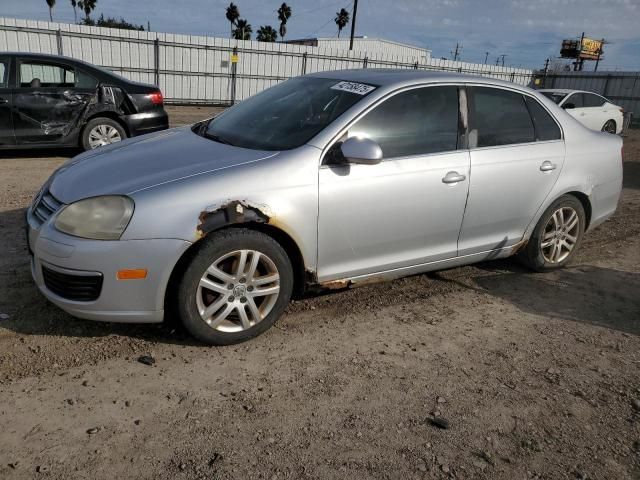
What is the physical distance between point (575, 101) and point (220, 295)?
1369 cm

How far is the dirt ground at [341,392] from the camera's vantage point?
93.0 inches

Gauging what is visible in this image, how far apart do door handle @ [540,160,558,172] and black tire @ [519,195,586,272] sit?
0.32m

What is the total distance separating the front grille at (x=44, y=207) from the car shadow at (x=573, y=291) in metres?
3.13

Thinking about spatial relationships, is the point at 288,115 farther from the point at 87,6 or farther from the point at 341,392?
the point at 87,6

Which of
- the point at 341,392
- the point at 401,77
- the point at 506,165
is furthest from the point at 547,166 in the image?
the point at 341,392

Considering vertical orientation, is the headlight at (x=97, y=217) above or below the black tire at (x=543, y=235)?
above

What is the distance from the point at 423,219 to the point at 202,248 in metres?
1.54

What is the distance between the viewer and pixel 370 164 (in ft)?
11.0

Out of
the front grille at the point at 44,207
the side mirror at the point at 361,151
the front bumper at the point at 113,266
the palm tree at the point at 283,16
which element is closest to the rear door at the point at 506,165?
the side mirror at the point at 361,151

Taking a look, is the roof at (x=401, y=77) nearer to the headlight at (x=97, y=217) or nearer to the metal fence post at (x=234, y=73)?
the headlight at (x=97, y=217)

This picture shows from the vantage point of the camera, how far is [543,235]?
454 centimetres

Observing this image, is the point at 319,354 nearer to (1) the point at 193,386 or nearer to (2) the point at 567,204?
(1) the point at 193,386

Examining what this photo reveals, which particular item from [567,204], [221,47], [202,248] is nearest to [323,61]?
[221,47]

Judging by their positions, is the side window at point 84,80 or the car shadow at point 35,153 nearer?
the side window at point 84,80
